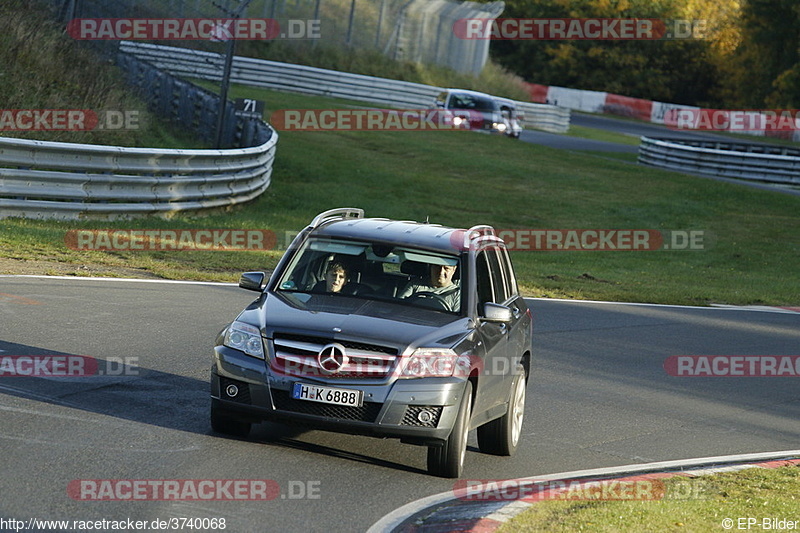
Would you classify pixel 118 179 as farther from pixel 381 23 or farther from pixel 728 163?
pixel 381 23

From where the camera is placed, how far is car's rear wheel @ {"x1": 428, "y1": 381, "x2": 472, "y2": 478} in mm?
8156

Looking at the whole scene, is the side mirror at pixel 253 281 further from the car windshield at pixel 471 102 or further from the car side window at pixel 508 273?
the car windshield at pixel 471 102

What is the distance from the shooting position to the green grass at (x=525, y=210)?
1972cm

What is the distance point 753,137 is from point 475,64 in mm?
19431

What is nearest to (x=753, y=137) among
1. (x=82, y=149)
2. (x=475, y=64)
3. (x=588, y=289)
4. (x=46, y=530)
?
(x=475, y=64)

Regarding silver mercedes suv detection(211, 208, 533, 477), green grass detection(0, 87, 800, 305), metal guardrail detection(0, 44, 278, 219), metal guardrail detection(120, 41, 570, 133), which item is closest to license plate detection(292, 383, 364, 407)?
silver mercedes suv detection(211, 208, 533, 477)

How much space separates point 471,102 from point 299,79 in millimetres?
8498

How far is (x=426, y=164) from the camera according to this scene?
37.0m

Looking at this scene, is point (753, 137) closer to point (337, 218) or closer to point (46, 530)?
point (337, 218)

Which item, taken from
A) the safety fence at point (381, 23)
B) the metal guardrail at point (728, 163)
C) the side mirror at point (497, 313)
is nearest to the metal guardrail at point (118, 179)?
the side mirror at point (497, 313)

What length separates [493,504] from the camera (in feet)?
25.1

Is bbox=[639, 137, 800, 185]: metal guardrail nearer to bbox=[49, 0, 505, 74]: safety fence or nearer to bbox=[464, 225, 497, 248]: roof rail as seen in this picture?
bbox=[49, 0, 505, 74]: safety fence

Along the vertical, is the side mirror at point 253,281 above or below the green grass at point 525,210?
above

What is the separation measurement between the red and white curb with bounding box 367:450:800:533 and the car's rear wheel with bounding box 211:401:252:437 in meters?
1.60
